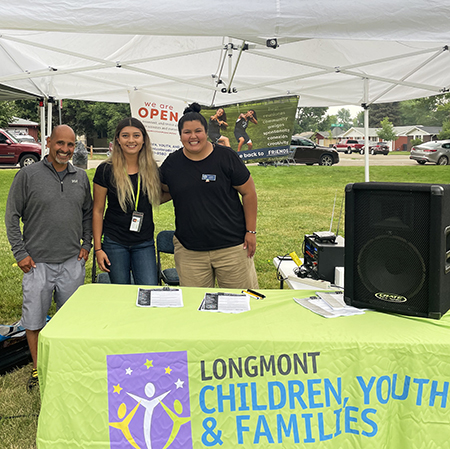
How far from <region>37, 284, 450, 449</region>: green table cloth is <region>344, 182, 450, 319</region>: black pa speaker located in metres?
0.18

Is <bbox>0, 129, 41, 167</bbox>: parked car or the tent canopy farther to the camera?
<bbox>0, 129, 41, 167</bbox>: parked car

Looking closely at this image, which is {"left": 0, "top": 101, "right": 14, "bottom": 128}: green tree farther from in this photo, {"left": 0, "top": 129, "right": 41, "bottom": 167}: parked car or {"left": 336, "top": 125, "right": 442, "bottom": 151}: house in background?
{"left": 336, "top": 125, "right": 442, "bottom": 151}: house in background

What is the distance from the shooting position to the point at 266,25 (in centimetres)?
178

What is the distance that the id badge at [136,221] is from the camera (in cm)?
250

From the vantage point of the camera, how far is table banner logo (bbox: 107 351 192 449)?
1481 mm

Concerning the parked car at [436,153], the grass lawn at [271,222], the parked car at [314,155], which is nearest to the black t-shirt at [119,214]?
the grass lawn at [271,222]

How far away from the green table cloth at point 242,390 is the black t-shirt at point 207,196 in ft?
3.07

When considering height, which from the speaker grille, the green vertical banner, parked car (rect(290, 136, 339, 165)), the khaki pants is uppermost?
parked car (rect(290, 136, 339, 165))

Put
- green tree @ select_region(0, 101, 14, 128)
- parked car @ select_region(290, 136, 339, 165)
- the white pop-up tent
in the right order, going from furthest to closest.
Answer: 1. parked car @ select_region(290, 136, 339, 165)
2. green tree @ select_region(0, 101, 14, 128)
3. the white pop-up tent

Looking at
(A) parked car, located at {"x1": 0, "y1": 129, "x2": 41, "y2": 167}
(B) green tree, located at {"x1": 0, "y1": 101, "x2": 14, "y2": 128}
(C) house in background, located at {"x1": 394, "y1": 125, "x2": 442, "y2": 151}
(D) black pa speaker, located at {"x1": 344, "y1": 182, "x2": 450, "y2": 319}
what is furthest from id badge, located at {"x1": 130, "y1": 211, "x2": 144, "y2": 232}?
(C) house in background, located at {"x1": 394, "y1": 125, "x2": 442, "y2": 151}

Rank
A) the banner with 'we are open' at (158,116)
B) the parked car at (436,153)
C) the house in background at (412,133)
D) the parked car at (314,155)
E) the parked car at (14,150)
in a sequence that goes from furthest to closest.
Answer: the house in background at (412,133)
the parked car at (436,153)
the parked car at (314,155)
the parked car at (14,150)
the banner with 'we are open' at (158,116)

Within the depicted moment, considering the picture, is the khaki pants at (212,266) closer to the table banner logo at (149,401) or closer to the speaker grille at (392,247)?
the speaker grille at (392,247)

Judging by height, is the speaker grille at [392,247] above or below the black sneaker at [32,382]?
above

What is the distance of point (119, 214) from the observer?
253 centimetres
